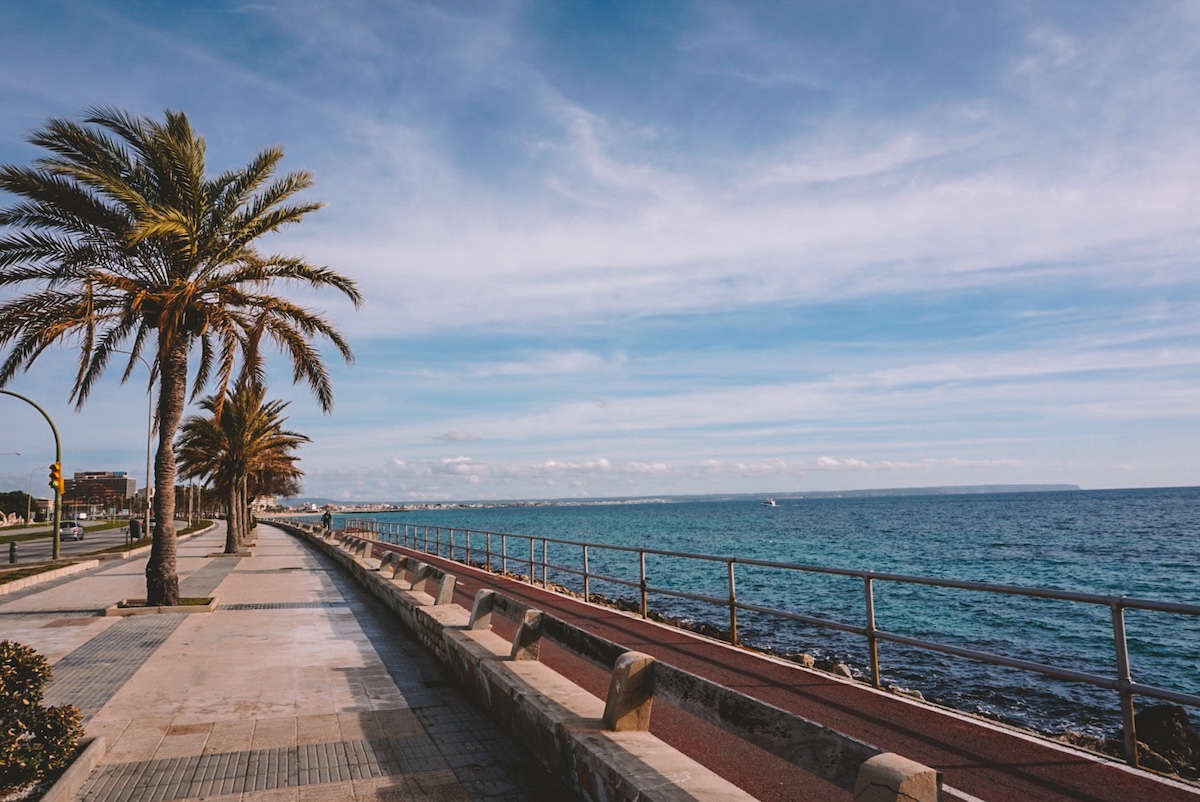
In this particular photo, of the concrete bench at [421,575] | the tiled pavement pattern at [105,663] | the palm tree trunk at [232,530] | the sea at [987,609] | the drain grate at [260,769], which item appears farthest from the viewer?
the palm tree trunk at [232,530]

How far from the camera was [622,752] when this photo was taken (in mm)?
4398

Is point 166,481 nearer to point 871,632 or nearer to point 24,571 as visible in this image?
point 24,571

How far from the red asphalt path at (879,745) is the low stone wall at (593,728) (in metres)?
0.81

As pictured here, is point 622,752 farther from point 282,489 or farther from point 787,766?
point 282,489

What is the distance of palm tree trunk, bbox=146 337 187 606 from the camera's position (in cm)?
1403

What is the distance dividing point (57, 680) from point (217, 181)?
986cm

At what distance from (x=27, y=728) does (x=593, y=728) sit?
11.1 ft

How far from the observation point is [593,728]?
484cm

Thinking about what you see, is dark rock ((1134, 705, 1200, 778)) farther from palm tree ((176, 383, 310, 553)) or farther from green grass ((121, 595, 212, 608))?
palm tree ((176, 383, 310, 553))

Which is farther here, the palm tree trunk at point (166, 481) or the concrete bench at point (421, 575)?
the palm tree trunk at point (166, 481)

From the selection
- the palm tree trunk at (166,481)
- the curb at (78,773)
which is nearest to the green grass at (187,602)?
the palm tree trunk at (166,481)

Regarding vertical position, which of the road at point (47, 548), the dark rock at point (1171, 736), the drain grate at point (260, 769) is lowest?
the dark rock at point (1171, 736)

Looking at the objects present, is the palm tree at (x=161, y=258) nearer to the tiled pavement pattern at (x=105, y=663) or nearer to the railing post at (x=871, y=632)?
the tiled pavement pattern at (x=105, y=663)

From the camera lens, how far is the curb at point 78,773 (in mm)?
4691
